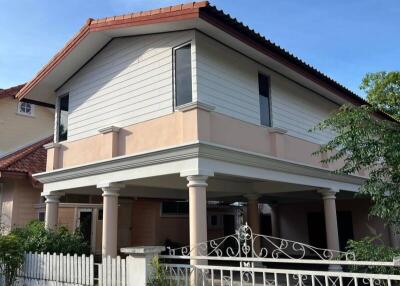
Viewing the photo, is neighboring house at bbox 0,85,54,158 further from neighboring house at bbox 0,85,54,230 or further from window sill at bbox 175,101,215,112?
window sill at bbox 175,101,215,112

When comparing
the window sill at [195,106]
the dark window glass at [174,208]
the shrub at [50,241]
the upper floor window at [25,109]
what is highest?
the upper floor window at [25,109]

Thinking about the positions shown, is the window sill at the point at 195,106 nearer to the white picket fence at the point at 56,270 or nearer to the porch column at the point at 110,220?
the porch column at the point at 110,220

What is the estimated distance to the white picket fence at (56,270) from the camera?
8195 millimetres

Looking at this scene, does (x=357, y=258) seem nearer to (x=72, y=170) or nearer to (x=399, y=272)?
(x=399, y=272)

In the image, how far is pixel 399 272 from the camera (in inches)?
249

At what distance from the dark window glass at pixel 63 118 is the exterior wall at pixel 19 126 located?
612 cm

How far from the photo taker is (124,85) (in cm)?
1066

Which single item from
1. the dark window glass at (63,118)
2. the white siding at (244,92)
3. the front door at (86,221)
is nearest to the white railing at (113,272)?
the white siding at (244,92)

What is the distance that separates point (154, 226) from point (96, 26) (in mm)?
8899

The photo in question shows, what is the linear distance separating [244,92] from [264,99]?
1.03 m

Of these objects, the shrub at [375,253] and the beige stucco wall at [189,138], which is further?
the beige stucco wall at [189,138]

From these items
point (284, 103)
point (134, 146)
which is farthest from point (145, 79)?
point (284, 103)

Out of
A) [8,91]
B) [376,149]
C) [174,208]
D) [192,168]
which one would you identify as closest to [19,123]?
[8,91]

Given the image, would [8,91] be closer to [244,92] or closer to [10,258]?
[10,258]
